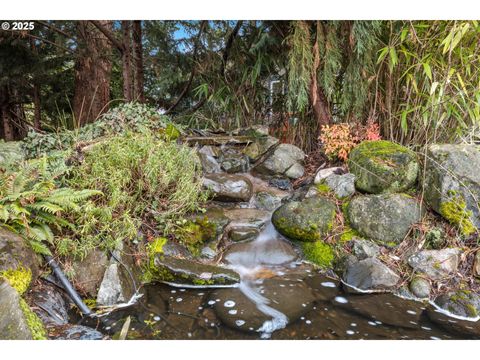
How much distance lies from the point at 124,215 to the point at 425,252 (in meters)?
2.67

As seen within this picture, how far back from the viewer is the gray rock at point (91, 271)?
232 centimetres

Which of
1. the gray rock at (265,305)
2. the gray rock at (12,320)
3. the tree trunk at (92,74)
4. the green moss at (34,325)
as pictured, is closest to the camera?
A: the gray rock at (12,320)

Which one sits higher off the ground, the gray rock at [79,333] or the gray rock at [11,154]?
the gray rock at [11,154]

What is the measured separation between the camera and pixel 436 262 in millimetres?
2658

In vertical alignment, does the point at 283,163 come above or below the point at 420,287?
above

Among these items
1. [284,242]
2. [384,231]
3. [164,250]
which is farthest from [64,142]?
[384,231]

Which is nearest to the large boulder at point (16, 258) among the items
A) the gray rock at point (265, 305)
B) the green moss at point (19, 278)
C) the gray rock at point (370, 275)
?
the green moss at point (19, 278)

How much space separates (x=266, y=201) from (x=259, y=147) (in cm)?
107

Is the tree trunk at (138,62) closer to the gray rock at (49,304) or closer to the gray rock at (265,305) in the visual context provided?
the gray rock at (49,304)

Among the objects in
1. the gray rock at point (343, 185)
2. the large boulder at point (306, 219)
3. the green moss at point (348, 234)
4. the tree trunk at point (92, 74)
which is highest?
the tree trunk at point (92, 74)

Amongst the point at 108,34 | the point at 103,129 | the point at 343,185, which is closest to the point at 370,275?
the point at 343,185

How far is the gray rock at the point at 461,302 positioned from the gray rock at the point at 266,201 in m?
1.90

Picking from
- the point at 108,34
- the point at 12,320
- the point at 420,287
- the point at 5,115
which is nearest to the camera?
the point at 12,320

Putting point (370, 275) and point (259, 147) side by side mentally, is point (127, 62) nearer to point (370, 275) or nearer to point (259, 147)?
point (259, 147)
